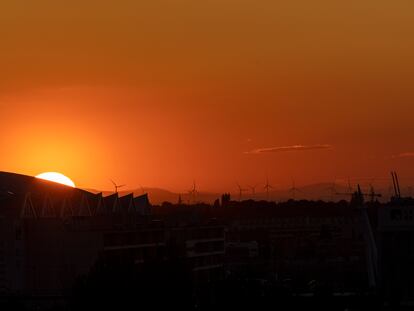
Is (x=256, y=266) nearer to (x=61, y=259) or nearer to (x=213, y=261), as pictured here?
(x=213, y=261)

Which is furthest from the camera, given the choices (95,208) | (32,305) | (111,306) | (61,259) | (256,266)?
(256,266)

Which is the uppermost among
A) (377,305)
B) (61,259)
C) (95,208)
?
(95,208)

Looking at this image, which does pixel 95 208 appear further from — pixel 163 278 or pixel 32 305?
pixel 163 278

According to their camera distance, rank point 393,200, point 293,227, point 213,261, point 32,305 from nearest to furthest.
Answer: point 393,200
point 32,305
point 213,261
point 293,227

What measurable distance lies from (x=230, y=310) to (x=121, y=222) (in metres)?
22.2

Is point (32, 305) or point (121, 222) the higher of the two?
point (121, 222)

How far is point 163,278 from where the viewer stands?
1518 inches

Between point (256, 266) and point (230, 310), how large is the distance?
144ft

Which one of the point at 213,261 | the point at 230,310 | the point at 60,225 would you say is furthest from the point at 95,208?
the point at 230,310

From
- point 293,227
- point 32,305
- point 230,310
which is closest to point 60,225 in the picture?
point 32,305

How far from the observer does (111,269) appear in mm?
39000

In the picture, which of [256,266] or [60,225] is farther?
[256,266]

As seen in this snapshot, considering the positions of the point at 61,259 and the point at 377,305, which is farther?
the point at 61,259

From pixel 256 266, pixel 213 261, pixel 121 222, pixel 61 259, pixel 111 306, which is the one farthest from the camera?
pixel 256 266
